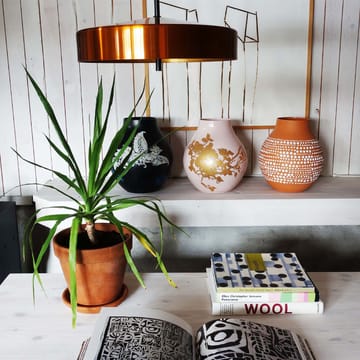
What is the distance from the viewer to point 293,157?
174 cm

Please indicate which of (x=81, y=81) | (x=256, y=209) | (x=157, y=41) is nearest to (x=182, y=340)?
(x=157, y=41)

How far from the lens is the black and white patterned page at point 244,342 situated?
90 centimetres

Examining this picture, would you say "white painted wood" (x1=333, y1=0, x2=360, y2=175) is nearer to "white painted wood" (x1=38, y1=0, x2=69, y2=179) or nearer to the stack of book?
the stack of book

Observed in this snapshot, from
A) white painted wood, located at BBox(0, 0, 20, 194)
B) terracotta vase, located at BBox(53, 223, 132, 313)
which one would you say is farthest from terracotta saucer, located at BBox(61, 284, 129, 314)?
white painted wood, located at BBox(0, 0, 20, 194)

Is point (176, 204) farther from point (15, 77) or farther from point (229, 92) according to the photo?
point (15, 77)

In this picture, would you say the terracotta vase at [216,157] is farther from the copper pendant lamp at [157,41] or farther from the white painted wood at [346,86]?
the copper pendant lamp at [157,41]

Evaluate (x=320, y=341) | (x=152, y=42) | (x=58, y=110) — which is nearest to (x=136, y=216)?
(x=58, y=110)

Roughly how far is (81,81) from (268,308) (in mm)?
1200

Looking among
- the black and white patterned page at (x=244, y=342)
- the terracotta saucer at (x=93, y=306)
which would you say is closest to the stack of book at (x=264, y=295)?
the black and white patterned page at (x=244, y=342)

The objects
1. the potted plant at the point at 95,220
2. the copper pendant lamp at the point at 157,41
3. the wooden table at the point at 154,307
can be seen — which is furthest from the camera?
the potted plant at the point at 95,220

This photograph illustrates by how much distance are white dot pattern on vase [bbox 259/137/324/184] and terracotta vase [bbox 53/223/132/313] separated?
0.77m

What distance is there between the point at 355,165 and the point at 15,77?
1.45 meters

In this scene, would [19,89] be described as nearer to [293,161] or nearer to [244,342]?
[293,161]

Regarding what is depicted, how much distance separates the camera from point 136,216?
174cm
